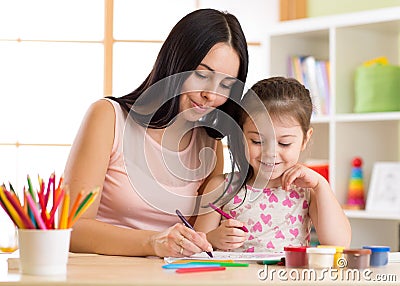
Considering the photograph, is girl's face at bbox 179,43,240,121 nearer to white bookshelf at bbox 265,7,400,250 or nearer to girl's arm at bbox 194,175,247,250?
girl's arm at bbox 194,175,247,250

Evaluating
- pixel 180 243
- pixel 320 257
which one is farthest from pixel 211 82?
pixel 320 257

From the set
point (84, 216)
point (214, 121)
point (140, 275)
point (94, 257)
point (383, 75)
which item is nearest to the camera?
point (140, 275)

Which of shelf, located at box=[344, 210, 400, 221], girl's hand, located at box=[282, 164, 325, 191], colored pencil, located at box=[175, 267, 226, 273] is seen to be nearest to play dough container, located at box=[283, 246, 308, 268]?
colored pencil, located at box=[175, 267, 226, 273]

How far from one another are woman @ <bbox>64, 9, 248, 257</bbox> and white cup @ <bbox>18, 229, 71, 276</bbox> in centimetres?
37

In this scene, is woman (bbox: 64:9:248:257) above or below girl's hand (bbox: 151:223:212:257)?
above

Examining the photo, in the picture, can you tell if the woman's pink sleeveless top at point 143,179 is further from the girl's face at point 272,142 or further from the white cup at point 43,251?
the white cup at point 43,251

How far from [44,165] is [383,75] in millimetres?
1797

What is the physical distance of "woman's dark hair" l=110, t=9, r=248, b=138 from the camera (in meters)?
1.74

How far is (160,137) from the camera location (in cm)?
192

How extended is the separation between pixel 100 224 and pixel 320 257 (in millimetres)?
528

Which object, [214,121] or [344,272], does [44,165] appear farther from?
[344,272]

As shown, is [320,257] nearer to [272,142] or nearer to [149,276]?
[149,276]

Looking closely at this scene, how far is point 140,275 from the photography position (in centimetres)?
119

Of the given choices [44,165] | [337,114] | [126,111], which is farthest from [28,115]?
[126,111]
